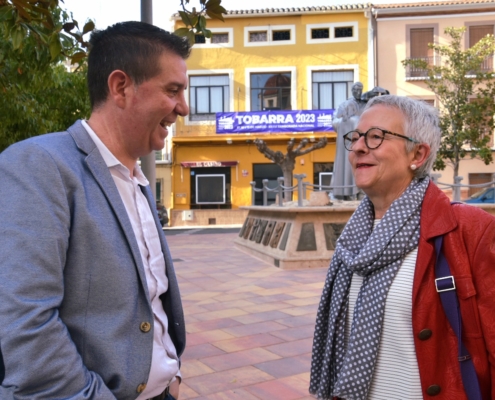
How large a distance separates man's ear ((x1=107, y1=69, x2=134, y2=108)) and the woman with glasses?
0.90 meters

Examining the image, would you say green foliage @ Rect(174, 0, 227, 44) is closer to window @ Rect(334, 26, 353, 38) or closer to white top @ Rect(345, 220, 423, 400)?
white top @ Rect(345, 220, 423, 400)

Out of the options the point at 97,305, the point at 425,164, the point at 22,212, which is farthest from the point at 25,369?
the point at 425,164

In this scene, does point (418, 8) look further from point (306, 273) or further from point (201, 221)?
point (306, 273)

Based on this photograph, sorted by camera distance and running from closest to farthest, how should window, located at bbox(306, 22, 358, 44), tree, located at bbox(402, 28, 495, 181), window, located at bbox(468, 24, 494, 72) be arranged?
tree, located at bbox(402, 28, 495, 181) < window, located at bbox(468, 24, 494, 72) < window, located at bbox(306, 22, 358, 44)

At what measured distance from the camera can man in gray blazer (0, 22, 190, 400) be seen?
4.12 ft

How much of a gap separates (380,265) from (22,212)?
3.79 feet

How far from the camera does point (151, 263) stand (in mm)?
1623

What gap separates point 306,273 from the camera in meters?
8.59

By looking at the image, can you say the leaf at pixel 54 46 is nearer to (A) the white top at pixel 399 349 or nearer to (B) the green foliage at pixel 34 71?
(B) the green foliage at pixel 34 71

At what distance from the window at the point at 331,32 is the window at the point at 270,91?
2.20 metres

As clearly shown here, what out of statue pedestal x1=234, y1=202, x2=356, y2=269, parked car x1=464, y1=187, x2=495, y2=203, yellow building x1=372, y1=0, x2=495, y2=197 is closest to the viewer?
statue pedestal x1=234, y1=202, x2=356, y2=269

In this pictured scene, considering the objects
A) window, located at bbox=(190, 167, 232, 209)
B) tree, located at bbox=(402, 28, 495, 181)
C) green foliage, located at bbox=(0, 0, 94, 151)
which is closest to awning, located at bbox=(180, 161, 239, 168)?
window, located at bbox=(190, 167, 232, 209)

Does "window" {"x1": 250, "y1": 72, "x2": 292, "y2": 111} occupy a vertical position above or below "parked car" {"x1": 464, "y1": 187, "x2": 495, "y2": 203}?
above

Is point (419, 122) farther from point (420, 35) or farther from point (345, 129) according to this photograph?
point (420, 35)
